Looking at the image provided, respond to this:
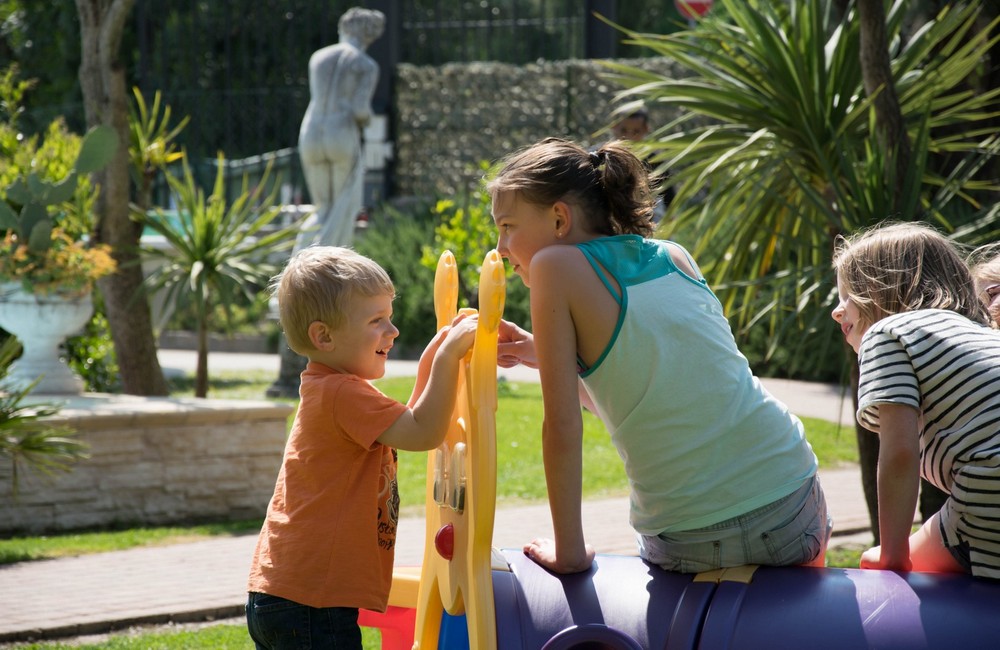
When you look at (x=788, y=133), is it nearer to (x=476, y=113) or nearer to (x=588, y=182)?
(x=588, y=182)

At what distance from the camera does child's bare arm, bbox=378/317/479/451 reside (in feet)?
7.88

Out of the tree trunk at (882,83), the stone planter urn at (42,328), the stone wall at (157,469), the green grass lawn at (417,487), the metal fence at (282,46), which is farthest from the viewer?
the metal fence at (282,46)

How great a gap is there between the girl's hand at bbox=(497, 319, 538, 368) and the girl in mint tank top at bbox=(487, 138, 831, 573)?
1.14 feet

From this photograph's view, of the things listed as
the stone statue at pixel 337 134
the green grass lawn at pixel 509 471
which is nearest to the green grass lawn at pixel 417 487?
the green grass lawn at pixel 509 471

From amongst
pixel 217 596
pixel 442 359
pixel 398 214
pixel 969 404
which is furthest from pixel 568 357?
pixel 398 214

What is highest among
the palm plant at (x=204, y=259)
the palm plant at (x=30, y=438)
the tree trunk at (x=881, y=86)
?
the tree trunk at (x=881, y=86)

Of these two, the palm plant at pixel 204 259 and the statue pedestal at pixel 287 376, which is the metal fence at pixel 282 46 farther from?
the palm plant at pixel 204 259

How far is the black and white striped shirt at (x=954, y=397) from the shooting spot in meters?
2.30

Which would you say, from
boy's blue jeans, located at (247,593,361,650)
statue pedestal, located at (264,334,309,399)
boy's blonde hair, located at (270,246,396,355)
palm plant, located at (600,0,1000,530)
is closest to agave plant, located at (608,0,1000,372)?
palm plant, located at (600,0,1000,530)

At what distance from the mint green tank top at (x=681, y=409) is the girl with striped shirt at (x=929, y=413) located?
0.20m

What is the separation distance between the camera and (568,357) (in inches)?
91.7

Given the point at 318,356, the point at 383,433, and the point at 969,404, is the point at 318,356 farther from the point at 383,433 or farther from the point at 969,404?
the point at 969,404

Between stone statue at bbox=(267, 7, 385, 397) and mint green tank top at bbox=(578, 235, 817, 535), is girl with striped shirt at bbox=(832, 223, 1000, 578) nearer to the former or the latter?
mint green tank top at bbox=(578, 235, 817, 535)

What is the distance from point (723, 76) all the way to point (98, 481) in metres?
3.61
